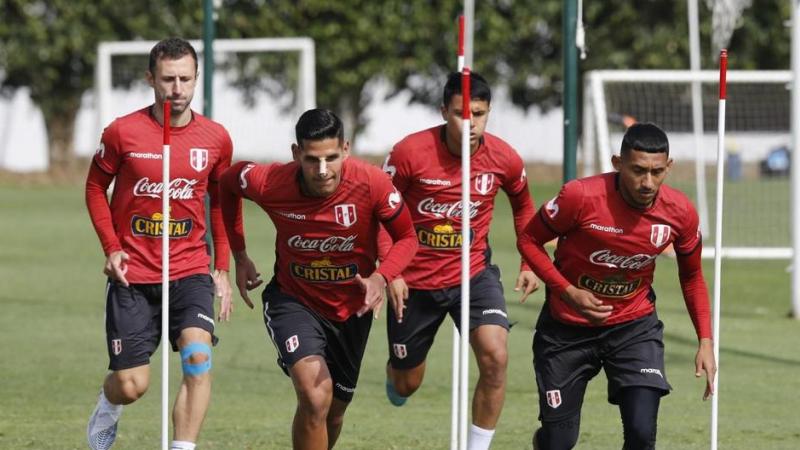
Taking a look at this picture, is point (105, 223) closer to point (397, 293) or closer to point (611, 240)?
point (397, 293)

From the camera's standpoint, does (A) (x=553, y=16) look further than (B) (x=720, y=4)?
Yes

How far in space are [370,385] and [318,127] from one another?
4955 millimetres

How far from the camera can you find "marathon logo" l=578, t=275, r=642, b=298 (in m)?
7.84

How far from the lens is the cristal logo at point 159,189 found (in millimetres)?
8453

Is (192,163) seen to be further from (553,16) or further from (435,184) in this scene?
(553,16)

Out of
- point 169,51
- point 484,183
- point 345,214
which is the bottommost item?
point 345,214

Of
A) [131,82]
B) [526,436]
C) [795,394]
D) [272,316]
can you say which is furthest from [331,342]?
[131,82]

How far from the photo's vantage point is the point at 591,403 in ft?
37.2

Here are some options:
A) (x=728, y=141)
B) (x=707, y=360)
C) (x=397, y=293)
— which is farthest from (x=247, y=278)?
(x=728, y=141)

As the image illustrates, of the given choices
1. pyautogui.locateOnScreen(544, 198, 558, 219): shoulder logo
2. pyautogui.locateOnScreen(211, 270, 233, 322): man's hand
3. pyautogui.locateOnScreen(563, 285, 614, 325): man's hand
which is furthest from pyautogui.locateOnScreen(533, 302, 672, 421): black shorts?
pyautogui.locateOnScreen(211, 270, 233, 322): man's hand

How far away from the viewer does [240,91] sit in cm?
3669

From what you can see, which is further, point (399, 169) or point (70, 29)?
point (70, 29)

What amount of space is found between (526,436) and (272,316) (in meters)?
2.59

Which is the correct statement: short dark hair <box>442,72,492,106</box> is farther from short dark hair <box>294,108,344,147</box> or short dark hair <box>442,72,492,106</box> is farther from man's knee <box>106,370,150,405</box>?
man's knee <box>106,370,150,405</box>
